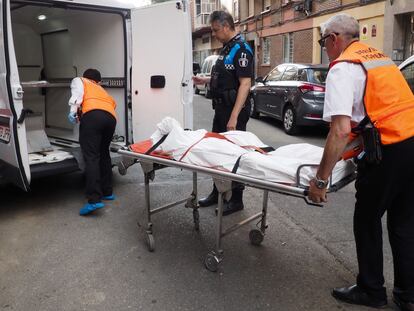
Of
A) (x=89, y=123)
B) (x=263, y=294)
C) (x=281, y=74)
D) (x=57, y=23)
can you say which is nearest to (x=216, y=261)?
(x=263, y=294)

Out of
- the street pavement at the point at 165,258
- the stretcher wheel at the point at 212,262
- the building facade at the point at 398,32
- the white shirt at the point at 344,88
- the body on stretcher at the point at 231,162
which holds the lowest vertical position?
the street pavement at the point at 165,258

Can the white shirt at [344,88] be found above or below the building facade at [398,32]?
below

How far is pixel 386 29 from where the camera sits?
13789 millimetres

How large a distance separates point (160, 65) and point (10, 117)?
76.2 inches

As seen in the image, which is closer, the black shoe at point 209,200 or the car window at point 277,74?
the black shoe at point 209,200

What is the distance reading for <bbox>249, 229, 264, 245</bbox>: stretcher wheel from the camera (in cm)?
408

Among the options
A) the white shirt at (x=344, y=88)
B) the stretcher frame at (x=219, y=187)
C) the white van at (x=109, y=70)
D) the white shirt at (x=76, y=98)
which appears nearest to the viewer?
the white shirt at (x=344, y=88)

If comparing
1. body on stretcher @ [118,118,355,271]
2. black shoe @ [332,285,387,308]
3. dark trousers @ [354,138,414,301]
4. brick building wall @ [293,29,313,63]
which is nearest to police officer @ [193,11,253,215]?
body on stretcher @ [118,118,355,271]

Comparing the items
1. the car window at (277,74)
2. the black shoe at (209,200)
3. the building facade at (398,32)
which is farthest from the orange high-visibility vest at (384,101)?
the building facade at (398,32)

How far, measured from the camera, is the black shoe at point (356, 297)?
9.98 feet

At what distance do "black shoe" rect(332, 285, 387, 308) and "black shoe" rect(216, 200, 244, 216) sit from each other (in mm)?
1859

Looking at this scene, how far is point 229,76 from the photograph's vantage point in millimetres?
4660

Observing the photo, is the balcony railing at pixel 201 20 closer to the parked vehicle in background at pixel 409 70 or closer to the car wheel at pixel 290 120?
the car wheel at pixel 290 120

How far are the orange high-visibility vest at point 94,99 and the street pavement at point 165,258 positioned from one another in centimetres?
115
